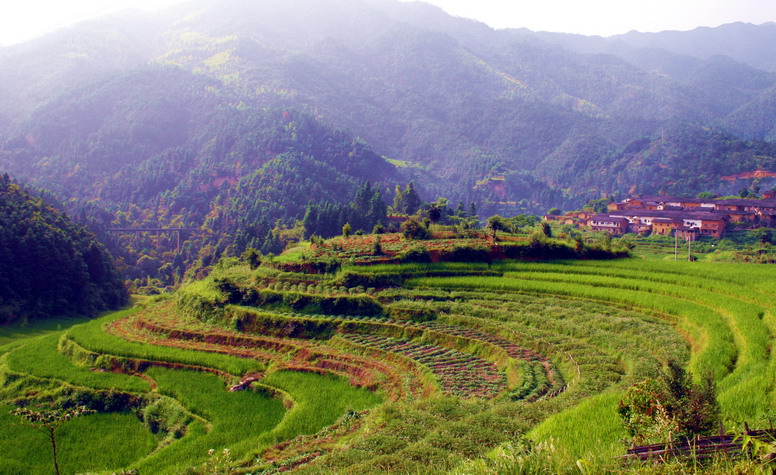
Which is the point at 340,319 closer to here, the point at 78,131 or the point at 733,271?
the point at 733,271

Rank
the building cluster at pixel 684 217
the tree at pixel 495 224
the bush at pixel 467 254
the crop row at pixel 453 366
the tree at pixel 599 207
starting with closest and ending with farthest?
the crop row at pixel 453 366 → the bush at pixel 467 254 → the tree at pixel 495 224 → the building cluster at pixel 684 217 → the tree at pixel 599 207

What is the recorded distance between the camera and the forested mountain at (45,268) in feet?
138

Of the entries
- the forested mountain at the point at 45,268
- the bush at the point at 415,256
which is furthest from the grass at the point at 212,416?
the forested mountain at the point at 45,268

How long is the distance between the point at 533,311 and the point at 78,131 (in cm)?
13833

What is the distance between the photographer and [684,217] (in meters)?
65.8

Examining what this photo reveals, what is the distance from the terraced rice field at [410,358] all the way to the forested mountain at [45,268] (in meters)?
11.7

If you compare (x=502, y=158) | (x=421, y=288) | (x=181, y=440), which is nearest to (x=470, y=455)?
(x=181, y=440)

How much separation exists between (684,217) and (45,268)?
212ft

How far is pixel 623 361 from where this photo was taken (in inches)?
816

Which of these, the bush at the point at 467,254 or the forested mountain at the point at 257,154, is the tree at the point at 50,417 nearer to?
the bush at the point at 467,254

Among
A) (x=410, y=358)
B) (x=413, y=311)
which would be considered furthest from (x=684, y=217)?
(x=410, y=358)

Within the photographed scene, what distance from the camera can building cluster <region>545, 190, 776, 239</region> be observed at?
2496 inches

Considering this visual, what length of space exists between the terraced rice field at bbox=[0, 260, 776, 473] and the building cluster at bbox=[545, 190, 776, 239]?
34559 millimetres

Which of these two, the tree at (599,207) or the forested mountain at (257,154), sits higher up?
the forested mountain at (257,154)
